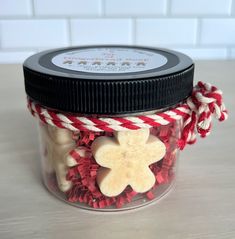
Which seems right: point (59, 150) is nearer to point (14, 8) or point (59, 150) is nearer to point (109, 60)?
point (109, 60)

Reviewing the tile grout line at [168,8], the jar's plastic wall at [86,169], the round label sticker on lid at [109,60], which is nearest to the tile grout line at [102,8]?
the tile grout line at [168,8]

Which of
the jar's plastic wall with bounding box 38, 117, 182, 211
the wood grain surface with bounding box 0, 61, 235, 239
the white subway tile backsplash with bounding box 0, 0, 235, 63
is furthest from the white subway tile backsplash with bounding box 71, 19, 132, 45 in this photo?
the jar's plastic wall with bounding box 38, 117, 182, 211

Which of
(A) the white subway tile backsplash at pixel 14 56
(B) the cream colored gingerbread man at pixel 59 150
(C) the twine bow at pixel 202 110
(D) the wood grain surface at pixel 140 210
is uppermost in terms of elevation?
(C) the twine bow at pixel 202 110

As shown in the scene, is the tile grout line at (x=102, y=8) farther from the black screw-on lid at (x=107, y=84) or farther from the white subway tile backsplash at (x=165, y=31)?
the black screw-on lid at (x=107, y=84)

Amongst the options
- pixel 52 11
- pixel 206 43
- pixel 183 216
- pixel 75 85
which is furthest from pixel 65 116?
pixel 206 43

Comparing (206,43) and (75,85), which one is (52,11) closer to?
(206,43)

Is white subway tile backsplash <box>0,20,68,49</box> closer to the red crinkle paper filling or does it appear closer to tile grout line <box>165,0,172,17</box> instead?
tile grout line <box>165,0,172,17</box>
